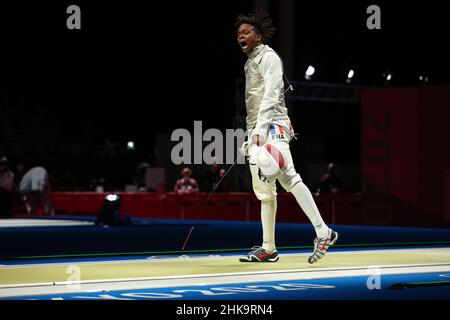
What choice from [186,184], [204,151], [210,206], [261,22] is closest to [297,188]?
[261,22]

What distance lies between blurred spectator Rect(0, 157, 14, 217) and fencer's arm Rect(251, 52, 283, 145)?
15.3 meters

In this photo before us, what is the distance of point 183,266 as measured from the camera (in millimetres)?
8484

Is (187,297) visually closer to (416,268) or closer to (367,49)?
(416,268)

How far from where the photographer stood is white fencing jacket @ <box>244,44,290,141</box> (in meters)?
8.61

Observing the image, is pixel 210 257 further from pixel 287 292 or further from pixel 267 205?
pixel 287 292

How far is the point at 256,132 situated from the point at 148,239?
573cm

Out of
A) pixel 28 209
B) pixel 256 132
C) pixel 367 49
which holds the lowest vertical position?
pixel 28 209

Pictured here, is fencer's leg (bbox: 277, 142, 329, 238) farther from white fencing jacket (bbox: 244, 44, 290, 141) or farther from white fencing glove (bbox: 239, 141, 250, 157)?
white fencing glove (bbox: 239, 141, 250, 157)

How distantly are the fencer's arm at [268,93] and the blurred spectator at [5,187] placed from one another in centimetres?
1526

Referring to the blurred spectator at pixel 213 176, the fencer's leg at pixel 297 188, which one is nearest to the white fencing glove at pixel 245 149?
the fencer's leg at pixel 297 188

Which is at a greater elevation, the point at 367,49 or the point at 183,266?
the point at 367,49

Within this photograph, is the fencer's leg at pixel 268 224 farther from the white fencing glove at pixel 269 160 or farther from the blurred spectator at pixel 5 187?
the blurred spectator at pixel 5 187

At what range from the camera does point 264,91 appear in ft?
28.9
